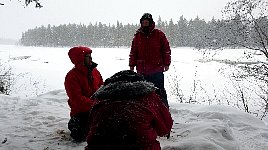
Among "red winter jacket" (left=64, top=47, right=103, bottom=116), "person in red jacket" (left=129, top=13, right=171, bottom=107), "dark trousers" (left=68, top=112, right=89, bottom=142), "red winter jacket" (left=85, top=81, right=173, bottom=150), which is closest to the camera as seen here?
"red winter jacket" (left=85, top=81, right=173, bottom=150)

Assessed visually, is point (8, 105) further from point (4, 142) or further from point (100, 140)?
→ point (100, 140)

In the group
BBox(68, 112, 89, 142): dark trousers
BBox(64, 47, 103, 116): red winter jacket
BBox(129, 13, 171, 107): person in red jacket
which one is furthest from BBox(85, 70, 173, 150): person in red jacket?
BBox(129, 13, 171, 107): person in red jacket

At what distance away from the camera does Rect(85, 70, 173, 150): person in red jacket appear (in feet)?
8.13

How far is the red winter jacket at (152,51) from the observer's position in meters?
5.55

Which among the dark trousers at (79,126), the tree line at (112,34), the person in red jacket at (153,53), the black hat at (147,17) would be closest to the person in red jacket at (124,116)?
the dark trousers at (79,126)

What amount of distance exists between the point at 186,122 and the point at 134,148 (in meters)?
3.46

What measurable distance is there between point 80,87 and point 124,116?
91.8 inches

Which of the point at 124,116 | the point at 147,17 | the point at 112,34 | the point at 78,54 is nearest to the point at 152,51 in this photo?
the point at 147,17

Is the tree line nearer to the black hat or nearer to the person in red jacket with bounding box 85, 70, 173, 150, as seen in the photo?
the black hat

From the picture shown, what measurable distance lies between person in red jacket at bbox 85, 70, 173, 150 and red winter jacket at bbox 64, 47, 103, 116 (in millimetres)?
1872

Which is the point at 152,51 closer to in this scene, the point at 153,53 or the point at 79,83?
the point at 153,53

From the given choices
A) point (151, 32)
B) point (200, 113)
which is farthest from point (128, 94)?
point (200, 113)

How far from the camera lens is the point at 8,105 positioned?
24.2 ft

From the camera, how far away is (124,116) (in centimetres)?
251
